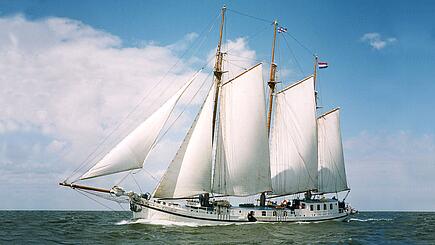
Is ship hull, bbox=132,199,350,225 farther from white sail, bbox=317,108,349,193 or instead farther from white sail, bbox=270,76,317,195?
white sail, bbox=317,108,349,193

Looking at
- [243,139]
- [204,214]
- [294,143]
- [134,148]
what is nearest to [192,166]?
[204,214]

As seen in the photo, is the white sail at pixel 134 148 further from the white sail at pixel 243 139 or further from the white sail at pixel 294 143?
the white sail at pixel 294 143

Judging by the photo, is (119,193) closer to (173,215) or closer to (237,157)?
(173,215)

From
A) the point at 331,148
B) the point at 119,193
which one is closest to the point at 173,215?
the point at 119,193

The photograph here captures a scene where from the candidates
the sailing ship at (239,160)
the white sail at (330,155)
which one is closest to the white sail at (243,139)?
the sailing ship at (239,160)

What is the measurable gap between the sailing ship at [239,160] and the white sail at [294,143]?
0.44ft

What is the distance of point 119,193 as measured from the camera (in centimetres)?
4938

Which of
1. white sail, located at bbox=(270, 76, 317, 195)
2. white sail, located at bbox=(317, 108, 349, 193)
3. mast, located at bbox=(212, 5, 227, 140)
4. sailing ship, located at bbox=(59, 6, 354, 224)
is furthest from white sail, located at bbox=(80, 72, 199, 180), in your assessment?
white sail, located at bbox=(317, 108, 349, 193)

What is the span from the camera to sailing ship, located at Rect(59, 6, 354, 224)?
161 feet

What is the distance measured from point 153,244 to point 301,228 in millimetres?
22859

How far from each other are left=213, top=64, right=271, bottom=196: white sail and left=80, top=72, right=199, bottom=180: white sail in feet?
29.1

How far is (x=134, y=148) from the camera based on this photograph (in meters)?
46.1

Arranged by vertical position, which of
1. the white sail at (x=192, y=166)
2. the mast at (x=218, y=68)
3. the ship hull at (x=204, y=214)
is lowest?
the ship hull at (x=204, y=214)

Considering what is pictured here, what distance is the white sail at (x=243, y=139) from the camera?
5466cm
